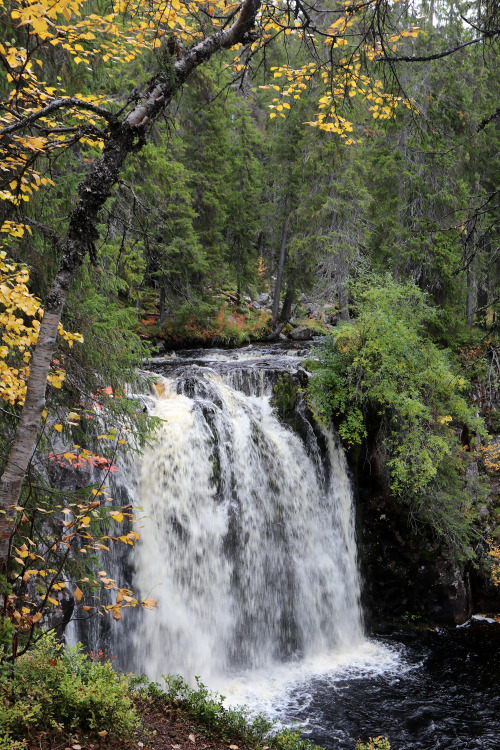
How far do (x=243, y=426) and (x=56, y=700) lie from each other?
7476 mm

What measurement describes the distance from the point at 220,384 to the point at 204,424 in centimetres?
158

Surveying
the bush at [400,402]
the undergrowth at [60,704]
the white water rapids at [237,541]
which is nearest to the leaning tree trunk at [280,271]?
the bush at [400,402]

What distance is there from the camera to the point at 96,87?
7.67m

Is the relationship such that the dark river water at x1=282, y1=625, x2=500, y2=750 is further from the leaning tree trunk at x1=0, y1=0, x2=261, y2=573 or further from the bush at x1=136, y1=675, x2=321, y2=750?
the leaning tree trunk at x1=0, y1=0, x2=261, y2=573

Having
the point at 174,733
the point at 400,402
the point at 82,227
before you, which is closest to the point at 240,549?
the point at 400,402

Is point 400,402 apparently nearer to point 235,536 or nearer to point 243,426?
point 243,426

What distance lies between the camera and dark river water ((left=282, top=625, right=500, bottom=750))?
7715mm

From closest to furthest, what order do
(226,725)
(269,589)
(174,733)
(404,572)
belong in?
1. (174,733)
2. (226,725)
3. (269,589)
4. (404,572)

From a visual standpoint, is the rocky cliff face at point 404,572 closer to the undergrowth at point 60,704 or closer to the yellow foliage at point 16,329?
the undergrowth at point 60,704

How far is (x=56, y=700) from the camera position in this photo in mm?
3652

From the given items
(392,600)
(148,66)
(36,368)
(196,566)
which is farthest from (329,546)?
(148,66)

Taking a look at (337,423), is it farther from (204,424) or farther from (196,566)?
(196,566)

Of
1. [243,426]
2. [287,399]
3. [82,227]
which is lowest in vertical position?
[243,426]

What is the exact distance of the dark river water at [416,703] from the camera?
771cm
